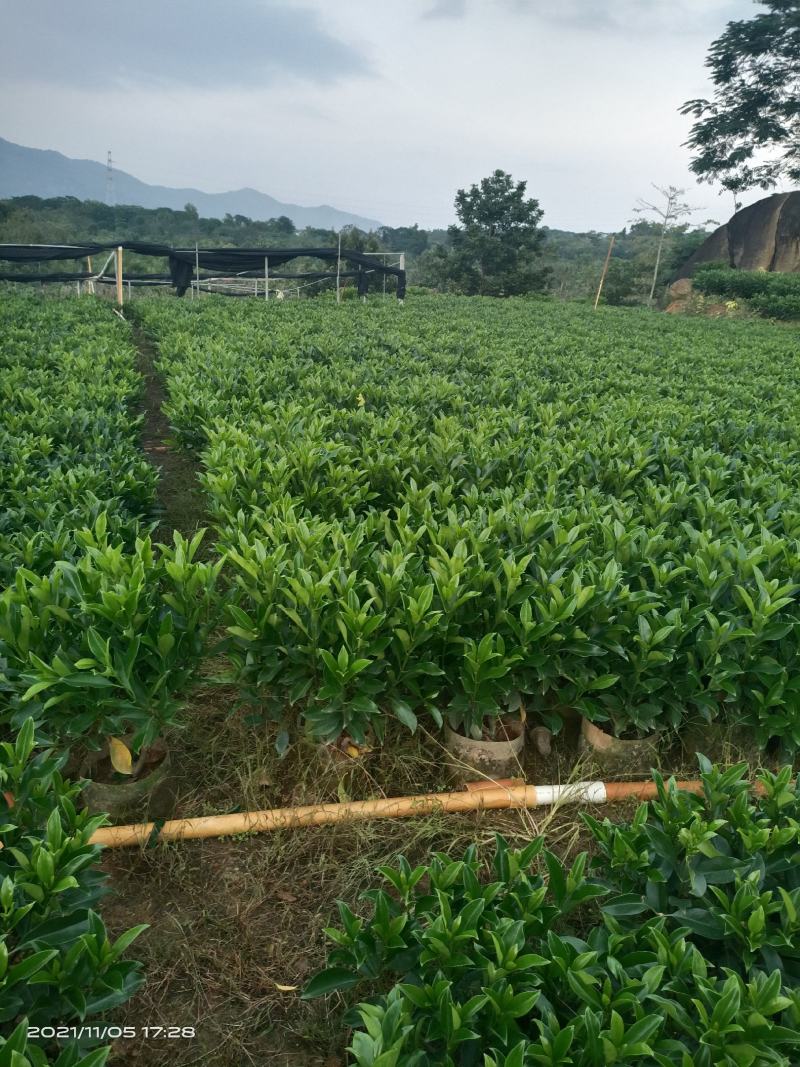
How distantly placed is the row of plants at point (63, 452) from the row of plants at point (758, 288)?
28.4 m

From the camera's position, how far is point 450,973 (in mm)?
1598

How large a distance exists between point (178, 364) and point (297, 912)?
6.36m

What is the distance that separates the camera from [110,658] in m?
2.18

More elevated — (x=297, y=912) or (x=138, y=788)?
(x=138, y=788)

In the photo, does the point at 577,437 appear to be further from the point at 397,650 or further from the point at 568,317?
the point at 568,317

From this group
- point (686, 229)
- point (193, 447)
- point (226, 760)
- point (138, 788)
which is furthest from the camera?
point (686, 229)

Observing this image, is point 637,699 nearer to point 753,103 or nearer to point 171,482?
point 171,482

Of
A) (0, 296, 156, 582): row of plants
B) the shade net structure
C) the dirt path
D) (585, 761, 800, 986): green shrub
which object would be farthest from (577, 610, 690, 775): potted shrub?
the shade net structure

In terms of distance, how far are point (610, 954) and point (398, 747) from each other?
1.23m

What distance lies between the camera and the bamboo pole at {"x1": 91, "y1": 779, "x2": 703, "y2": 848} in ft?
7.47

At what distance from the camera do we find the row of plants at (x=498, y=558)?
2529 mm

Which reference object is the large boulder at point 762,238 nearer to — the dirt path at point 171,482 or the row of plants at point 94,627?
the dirt path at point 171,482

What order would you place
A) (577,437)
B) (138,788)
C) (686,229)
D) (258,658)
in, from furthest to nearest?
(686,229) → (577,437) → (258,658) → (138,788)

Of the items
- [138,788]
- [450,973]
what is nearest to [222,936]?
[138,788]
